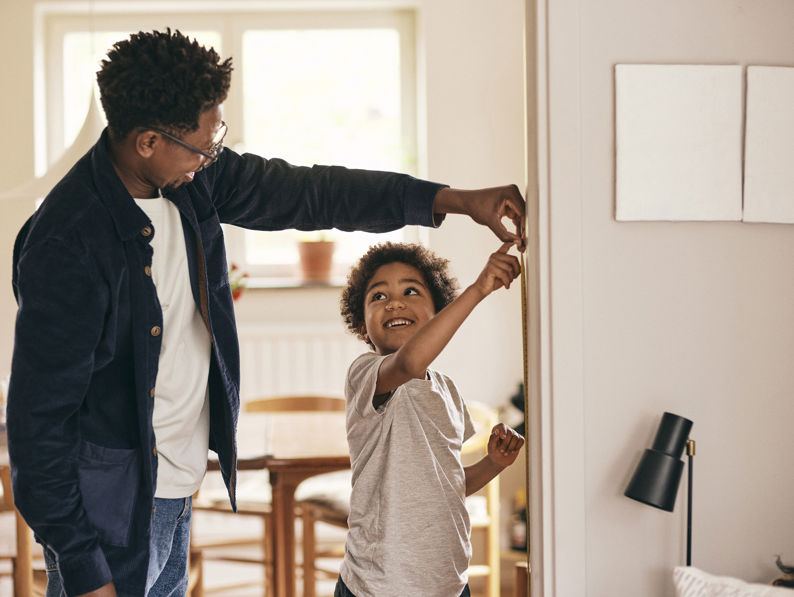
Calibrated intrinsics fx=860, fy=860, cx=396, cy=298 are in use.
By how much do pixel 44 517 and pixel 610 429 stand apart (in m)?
0.80

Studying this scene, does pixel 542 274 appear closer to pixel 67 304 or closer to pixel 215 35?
pixel 67 304

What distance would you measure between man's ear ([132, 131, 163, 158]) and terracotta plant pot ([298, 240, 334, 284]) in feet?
7.89

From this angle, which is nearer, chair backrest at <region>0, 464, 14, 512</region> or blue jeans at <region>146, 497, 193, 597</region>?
blue jeans at <region>146, 497, 193, 597</region>

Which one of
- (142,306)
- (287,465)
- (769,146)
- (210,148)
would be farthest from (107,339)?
(287,465)

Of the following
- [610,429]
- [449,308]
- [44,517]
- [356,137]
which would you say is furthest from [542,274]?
[356,137]

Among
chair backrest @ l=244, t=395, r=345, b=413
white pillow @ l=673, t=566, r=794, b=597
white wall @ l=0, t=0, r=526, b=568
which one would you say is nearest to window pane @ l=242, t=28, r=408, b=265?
white wall @ l=0, t=0, r=526, b=568

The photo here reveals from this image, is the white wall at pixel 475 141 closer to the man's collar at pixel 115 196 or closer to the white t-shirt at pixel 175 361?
the white t-shirt at pixel 175 361

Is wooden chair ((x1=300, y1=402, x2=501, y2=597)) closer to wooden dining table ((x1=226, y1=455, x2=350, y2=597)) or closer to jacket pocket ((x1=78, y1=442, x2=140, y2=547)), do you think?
wooden dining table ((x1=226, y1=455, x2=350, y2=597))

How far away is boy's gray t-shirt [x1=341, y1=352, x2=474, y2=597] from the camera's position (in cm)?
143

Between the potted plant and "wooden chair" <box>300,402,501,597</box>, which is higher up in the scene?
the potted plant

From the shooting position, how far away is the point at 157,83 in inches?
44.7

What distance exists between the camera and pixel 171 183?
1.24 meters

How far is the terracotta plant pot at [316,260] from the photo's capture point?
11.8 feet

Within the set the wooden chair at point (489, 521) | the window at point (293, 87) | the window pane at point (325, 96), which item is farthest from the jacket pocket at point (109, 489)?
the window pane at point (325, 96)
